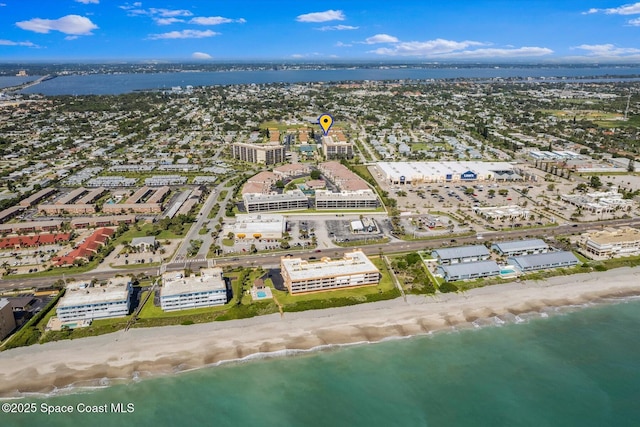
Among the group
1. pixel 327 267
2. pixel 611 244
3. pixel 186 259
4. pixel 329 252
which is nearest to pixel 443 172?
pixel 611 244

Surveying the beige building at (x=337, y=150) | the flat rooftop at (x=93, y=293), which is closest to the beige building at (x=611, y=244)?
the flat rooftop at (x=93, y=293)

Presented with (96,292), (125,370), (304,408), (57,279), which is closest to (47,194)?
(57,279)

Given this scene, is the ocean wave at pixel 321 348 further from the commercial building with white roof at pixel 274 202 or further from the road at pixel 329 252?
the commercial building with white roof at pixel 274 202

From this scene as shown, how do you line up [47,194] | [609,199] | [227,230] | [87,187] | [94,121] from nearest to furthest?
[227,230], [609,199], [47,194], [87,187], [94,121]

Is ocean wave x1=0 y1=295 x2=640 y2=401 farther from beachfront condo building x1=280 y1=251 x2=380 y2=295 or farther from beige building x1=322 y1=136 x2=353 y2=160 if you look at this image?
beige building x1=322 y1=136 x2=353 y2=160

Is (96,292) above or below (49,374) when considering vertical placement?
above

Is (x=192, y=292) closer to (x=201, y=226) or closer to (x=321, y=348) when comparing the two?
(x=321, y=348)

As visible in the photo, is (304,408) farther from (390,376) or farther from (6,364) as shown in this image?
(6,364)
